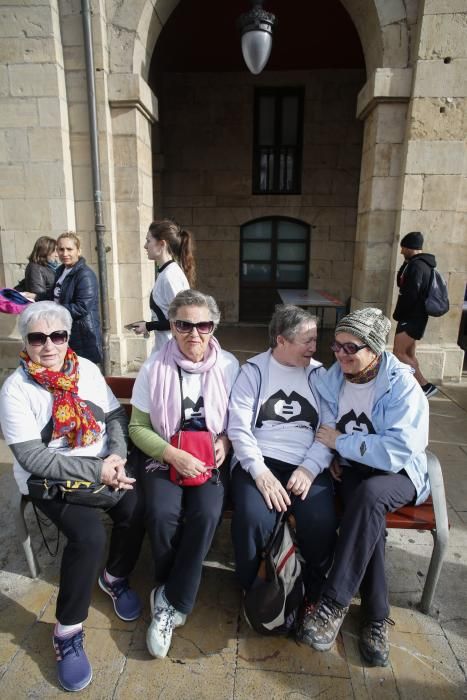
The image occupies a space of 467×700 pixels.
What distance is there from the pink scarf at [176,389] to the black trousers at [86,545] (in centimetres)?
39

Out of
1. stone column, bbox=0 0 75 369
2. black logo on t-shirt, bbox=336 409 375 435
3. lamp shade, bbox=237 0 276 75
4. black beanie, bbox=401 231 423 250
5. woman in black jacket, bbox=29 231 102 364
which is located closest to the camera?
black logo on t-shirt, bbox=336 409 375 435

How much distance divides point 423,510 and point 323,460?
0.51m

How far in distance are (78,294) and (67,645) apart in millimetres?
2468

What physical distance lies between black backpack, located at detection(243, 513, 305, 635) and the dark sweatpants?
63 millimetres

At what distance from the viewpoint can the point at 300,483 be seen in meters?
2.06

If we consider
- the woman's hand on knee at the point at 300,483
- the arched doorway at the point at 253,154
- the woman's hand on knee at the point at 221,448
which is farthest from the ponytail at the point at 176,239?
the arched doorway at the point at 253,154

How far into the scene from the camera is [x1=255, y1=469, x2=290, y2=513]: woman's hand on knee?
2.00 metres

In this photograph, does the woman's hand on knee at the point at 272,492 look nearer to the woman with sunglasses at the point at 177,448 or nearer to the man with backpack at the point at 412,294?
the woman with sunglasses at the point at 177,448

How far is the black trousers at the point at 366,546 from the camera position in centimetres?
186

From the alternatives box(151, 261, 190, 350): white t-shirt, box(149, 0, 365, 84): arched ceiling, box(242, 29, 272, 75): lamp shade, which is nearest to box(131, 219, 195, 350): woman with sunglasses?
box(151, 261, 190, 350): white t-shirt

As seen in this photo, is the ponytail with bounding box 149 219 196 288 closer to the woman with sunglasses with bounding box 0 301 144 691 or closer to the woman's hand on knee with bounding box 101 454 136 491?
the woman with sunglasses with bounding box 0 301 144 691

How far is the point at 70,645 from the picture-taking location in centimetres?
179

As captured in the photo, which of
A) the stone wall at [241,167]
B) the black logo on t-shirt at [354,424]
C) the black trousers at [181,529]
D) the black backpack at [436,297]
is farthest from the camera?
the stone wall at [241,167]

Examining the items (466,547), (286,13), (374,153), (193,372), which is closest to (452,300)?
(374,153)
